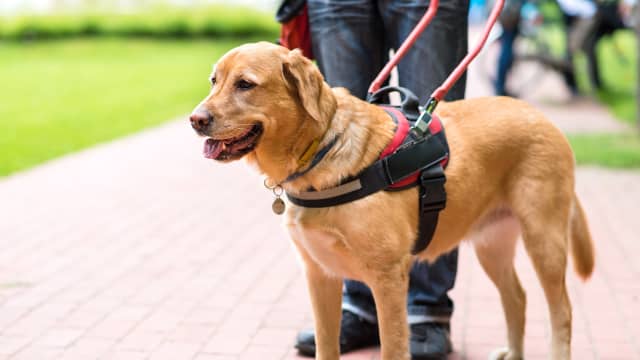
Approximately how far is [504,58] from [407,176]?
10.5 m

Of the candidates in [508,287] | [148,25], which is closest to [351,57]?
[508,287]

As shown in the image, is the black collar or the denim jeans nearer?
the black collar

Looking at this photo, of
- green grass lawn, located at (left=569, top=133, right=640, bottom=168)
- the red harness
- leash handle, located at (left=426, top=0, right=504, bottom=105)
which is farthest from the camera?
green grass lawn, located at (left=569, top=133, right=640, bottom=168)

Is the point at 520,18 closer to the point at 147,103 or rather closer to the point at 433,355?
the point at 147,103

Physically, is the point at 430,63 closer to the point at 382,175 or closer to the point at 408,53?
the point at 408,53

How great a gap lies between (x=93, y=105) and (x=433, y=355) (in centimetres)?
1181

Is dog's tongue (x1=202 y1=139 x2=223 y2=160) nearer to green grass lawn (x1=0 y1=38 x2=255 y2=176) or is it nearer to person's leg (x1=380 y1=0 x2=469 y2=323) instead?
person's leg (x1=380 y1=0 x2=469 y2=323)

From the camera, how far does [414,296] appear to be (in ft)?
14.2

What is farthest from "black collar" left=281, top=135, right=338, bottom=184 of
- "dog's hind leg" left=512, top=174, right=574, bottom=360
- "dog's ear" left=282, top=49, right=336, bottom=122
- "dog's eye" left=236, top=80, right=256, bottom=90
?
"dog's hind leg" left=512, top=174, right=574, bottom=360

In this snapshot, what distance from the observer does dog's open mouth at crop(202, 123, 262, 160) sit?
10.3 feet

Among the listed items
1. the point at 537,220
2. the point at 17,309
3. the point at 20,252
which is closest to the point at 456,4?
the point at 537,220

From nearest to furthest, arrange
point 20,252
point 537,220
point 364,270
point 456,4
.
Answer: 1. point 364,270
2. point 537,220
3. point 456,4
4. point 20,252

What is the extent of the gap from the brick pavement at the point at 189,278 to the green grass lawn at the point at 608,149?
450mm

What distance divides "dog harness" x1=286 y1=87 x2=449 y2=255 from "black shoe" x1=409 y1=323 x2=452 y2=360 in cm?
76
